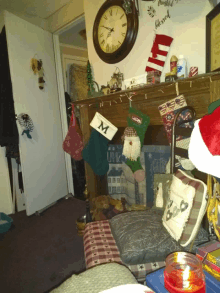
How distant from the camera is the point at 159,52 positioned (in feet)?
4.79

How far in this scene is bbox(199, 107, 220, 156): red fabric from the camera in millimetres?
625

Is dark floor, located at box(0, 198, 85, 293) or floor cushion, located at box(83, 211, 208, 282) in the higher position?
floor cushion, located at box(83, 211, 208, 282)

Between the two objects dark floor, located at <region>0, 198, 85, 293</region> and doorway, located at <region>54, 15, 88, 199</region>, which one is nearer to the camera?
dark floor, located at <region>0, 198, 85, 293</region>

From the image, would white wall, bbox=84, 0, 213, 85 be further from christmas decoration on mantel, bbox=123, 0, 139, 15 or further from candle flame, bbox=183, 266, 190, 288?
candle flame, bbox=183, 266, 190, 288

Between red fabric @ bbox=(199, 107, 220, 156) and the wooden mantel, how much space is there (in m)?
0.44

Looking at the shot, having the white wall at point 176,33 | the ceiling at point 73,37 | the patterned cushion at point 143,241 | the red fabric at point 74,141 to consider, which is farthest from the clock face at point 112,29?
the patterned cushion at point 143,241

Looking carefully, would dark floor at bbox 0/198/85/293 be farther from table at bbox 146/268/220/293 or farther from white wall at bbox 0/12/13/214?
table at bbox 146/268/220/293

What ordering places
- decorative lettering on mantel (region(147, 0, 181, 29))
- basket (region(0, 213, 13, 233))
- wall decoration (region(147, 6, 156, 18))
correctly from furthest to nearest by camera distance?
1. basket (region(0, 213, 13, 233))
2. wall decoration (region(147, 6, 156, 18))
3. decorative lettering on mantel (region(147, 0, 181, 29))

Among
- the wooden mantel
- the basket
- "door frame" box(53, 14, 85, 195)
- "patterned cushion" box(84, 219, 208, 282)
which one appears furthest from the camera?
"door frame" box(53, 14, 85, 195)

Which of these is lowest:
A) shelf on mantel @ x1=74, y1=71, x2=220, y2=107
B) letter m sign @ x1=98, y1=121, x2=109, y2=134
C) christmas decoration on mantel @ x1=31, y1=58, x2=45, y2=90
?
letter m sign @ x1=98, y1=121, x2=109, y2=134

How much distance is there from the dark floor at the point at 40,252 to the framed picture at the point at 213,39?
1.68 m

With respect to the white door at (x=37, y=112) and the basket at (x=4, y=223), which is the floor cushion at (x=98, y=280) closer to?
the basket at (x=4, y=223)

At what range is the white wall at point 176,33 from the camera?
1.22 m

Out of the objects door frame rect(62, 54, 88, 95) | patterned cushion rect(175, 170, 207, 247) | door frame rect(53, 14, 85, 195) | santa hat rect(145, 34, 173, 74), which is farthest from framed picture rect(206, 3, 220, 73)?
door frame rect(62, 54, 88, 95)
